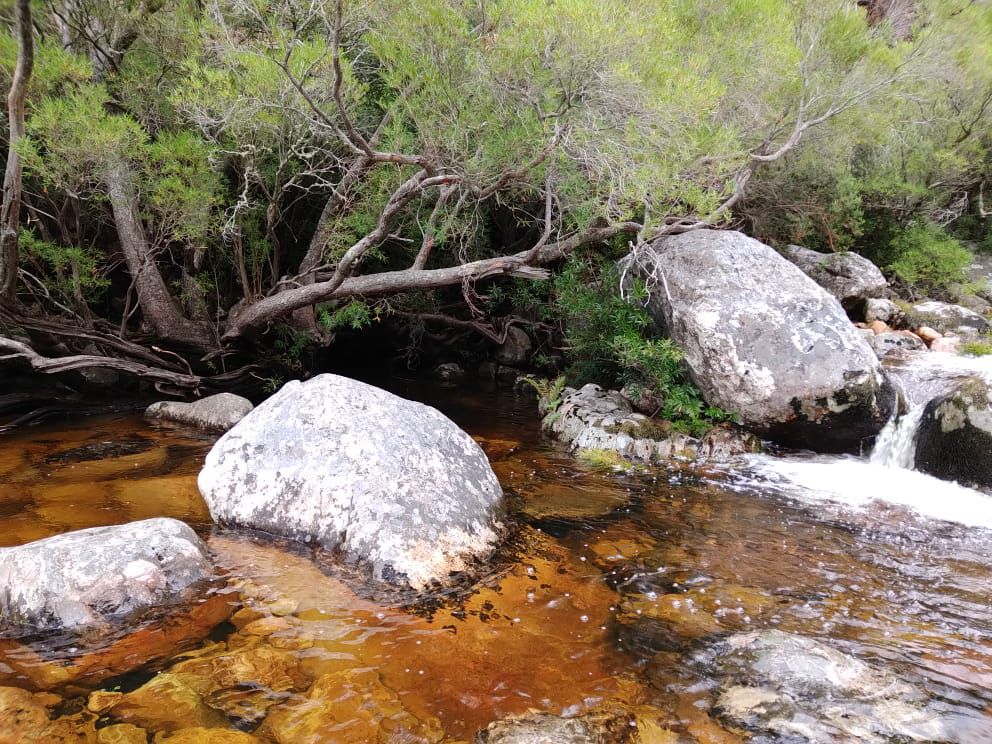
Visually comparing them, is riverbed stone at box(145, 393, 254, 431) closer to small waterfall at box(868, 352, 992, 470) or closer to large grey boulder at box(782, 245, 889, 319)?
small waterfall at box(868, 352, 992, 470)

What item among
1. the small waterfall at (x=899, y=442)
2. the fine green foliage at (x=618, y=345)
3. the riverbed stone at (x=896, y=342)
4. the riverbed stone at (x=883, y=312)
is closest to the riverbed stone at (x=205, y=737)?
the fine green foliage at (x=618, y=345)

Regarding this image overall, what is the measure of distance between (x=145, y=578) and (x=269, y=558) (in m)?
0.79

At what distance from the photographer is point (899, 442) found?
279 inches

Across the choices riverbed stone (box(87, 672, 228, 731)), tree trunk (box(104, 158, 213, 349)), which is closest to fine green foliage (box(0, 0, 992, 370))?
tree trunk (box(104, 158, 213, 349))

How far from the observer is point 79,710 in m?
2.79

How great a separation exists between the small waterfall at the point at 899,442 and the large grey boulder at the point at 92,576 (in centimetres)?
714

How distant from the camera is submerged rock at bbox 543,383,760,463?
23.9 ft

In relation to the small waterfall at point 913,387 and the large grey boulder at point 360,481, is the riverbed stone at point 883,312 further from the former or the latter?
the large grey boulder at point 360,481

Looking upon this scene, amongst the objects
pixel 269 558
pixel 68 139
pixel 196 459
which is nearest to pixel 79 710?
pixel 269 558

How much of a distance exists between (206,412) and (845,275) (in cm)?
1260

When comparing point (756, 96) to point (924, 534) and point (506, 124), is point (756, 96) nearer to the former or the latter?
point (506, 124)

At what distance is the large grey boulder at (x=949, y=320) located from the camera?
1236cm

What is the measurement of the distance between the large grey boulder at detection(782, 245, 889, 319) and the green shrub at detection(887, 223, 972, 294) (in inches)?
65.3

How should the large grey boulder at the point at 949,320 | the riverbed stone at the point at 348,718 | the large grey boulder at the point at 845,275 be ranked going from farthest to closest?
the large grey boulder at the point at 845,275
the large grey boulder at the point at 949,320
the riverbed stone at the point at 348,718
